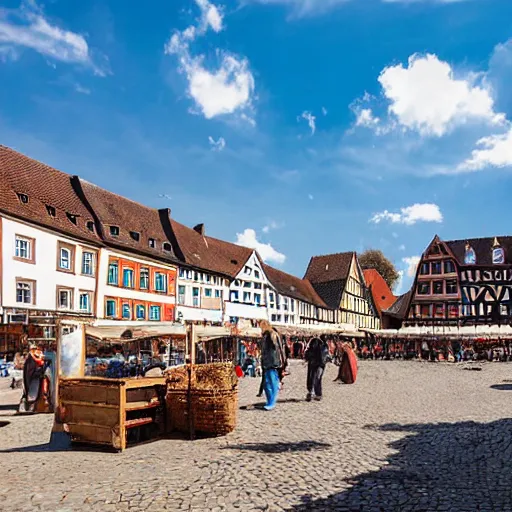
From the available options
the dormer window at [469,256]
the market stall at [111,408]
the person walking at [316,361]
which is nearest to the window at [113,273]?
the person walking at [316,361]

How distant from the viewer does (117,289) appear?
122ft

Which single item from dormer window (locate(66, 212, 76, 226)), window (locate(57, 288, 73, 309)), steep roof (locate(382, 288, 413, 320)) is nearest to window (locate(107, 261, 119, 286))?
dormer window (locate(66, 212, 76, 226))

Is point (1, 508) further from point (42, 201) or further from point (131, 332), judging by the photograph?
point (42, 201)

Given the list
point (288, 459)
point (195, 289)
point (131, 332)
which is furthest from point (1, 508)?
point (195, 289)

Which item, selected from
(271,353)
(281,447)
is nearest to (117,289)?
(271,353)

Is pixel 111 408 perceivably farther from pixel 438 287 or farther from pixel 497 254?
pixel 497 254

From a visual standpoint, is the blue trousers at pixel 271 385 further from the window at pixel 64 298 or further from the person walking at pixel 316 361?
the window at pixel 64 298

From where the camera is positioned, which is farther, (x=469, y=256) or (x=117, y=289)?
(x=469, y=256)

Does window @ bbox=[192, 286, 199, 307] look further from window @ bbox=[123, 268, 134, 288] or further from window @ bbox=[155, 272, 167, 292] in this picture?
window @ bbox=[123, 268, 134, 288]

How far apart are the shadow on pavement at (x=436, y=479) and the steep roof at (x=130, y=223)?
30.0m

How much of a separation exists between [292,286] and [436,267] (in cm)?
1379

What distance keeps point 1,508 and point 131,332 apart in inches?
405

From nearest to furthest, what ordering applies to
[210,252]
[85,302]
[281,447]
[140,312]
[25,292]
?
[281,447] < [25,292] < [85,302] < [140,312] < [210,252]

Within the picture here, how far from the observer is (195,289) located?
46188 millimetres
